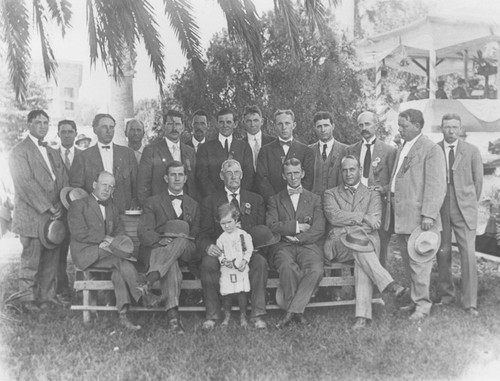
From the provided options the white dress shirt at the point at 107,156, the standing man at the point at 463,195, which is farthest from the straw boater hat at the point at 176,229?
the standing man at the point at 463,195

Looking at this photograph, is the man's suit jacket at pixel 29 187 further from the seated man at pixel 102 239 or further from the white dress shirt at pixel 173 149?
the white dress shirt at pixel 173 149

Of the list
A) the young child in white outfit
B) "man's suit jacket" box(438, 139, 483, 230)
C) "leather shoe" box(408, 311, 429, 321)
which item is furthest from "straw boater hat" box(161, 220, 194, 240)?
"man's suit jacket" box(438, 139, 483, 230)

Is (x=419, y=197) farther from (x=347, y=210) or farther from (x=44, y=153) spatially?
(x=44, y=153)

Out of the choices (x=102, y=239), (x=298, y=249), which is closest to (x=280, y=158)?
(x=298, y=249)

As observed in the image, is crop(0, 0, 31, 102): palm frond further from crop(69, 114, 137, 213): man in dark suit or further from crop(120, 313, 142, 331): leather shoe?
crop(120, 313, 142, 331): leather shoe

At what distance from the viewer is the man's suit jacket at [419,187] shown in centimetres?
452

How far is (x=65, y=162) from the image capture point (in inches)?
214

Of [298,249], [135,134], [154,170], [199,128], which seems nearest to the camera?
[298,249]

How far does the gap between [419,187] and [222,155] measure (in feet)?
6.11

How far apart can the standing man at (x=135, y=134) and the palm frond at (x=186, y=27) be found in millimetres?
2284

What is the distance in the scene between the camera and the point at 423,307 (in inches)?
175

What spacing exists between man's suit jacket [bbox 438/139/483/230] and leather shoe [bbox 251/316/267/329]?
201 cm

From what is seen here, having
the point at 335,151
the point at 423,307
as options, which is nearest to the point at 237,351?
the point at 423,307

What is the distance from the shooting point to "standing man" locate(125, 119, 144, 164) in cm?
566
